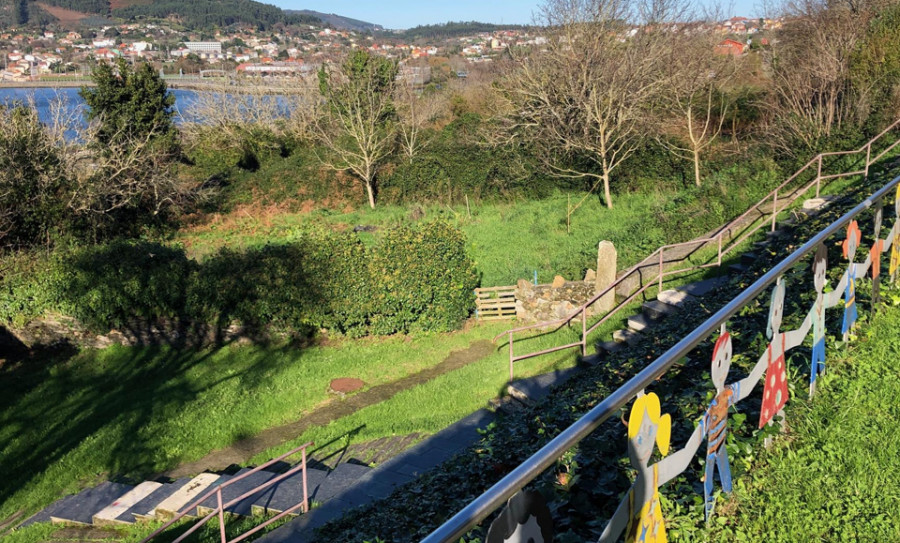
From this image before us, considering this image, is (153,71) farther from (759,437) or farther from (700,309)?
(759,437)

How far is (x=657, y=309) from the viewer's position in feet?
36.6

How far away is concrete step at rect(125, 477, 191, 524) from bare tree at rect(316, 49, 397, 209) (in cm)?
2057

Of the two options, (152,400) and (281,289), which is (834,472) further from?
(281,289)

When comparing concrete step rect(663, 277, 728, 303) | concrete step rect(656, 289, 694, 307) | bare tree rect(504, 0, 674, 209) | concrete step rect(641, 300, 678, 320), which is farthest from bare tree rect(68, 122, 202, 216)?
concrete step rect(663, 277, 728, 303)

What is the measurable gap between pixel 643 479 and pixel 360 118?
90.7 ft

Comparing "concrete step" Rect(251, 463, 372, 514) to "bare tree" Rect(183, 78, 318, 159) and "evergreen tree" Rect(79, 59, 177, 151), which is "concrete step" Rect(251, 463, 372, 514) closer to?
"evergreen tree" Rect(79, 59, 177, 151)

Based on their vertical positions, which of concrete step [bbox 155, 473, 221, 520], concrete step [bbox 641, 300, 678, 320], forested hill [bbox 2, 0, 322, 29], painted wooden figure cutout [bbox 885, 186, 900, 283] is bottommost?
concrete step [bbox 155, 473, 221, 520]

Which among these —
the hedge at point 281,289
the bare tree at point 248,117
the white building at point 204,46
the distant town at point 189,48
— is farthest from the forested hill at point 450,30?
the hedge at point 281,289

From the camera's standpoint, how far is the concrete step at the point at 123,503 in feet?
27.5

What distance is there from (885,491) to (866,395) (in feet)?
3.23

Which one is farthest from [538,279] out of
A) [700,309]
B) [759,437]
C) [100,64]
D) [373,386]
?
[100,64]

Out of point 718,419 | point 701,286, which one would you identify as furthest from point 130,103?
point 718,419

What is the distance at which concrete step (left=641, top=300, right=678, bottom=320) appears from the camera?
35.9 ft

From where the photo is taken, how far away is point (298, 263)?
49.9ft
